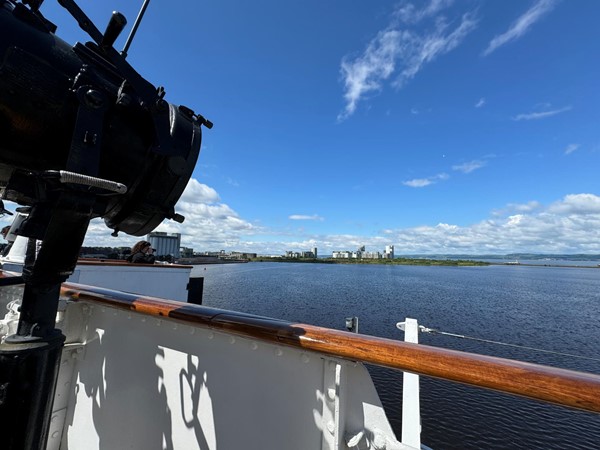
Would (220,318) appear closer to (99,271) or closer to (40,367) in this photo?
(40,367)

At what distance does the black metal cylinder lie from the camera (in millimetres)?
738

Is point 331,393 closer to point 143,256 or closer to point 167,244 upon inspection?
point 143,256

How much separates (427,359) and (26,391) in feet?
3.28

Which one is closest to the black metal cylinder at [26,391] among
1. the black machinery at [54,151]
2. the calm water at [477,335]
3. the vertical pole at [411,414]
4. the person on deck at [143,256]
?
the black machinery at [54,151]

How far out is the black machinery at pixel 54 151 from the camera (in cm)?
74

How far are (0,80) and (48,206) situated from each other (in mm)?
293

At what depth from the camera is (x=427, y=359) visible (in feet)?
2.53

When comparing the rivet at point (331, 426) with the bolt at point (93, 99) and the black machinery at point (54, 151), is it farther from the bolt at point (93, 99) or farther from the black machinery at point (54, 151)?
the bolt at point (93, 99)

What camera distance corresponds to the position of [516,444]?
5914 mm

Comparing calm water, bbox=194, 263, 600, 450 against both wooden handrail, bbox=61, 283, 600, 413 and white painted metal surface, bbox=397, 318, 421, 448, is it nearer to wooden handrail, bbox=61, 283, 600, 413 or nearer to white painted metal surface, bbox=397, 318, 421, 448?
white painted metal surface, bbox=397, 318, 421, 448

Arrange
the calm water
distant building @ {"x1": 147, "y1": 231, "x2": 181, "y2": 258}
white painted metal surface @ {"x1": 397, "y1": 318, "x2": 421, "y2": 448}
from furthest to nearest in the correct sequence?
distant building @ {"x1": 147, "y1": 231, "x2": 181, "y2": 258} < the calm water < white painted metal surface @ {"x1": 397, "y1": 318, "x2": 421, "y2": 448}

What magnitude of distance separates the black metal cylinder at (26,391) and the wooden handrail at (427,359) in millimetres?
442

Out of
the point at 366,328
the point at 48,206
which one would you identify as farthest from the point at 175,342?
the point at 366,328

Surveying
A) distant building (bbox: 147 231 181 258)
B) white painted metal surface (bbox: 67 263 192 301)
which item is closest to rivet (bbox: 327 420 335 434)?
white painted metal surface (bbox: 67 263 192 301)
